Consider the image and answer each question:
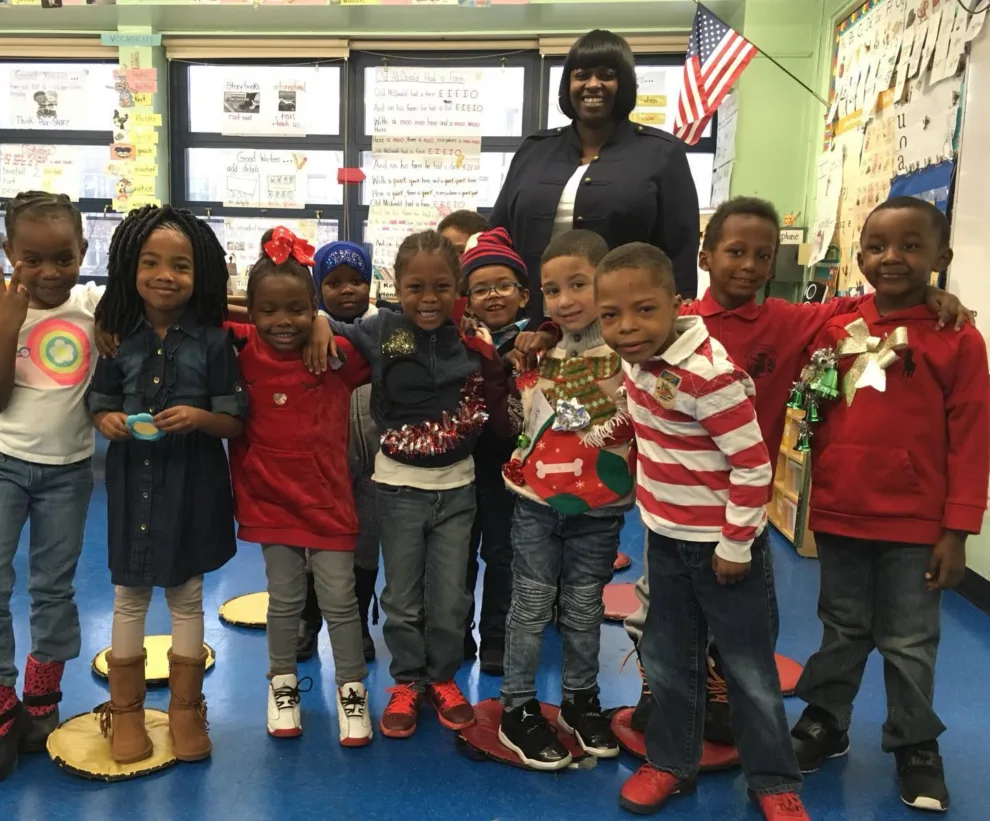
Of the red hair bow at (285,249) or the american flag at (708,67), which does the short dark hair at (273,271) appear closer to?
the red hair bow at (285,249)

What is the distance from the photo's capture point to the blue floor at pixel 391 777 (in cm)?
162

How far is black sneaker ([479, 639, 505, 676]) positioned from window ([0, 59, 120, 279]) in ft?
15.7

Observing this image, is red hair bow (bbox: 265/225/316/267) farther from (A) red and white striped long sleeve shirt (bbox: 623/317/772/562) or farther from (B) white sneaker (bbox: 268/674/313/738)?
(B) white sneaker (bbox: 268/674/313/738)

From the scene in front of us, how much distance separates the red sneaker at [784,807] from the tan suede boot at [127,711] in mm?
1314

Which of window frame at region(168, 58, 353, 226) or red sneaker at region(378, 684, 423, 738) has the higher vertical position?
window frame at region(168, 58, 353, 226)

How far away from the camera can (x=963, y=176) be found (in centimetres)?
290

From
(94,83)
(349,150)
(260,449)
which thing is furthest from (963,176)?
(94,83)

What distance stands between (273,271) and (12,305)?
527mm

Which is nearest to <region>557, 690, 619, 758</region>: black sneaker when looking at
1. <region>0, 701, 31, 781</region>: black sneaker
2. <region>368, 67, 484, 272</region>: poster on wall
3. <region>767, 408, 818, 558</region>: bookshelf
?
<region>0, 701, 31, 781</region>: black sneaker

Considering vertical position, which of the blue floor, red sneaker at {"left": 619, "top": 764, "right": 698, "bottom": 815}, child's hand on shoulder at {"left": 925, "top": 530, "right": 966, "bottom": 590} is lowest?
the blue floor

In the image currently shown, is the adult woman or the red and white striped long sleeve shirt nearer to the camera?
the red and white striped long sleeve shirt

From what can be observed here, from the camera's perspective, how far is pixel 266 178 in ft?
18.6

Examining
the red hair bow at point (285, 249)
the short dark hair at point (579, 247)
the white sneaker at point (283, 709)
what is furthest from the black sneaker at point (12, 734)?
the short dark hair at point (579, 247)

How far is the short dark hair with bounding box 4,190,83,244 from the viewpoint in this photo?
5.49ft
